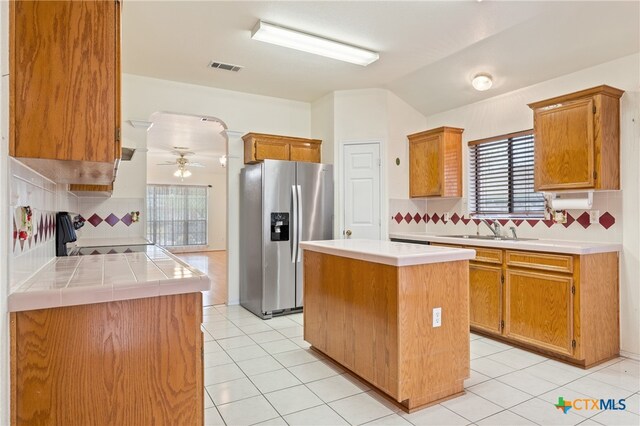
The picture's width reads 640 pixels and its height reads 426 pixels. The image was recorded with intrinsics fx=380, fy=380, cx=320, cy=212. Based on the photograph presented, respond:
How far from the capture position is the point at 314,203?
15.2ft

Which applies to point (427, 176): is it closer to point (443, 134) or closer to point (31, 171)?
point (443, 134)

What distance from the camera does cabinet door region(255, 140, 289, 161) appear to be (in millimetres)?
4672

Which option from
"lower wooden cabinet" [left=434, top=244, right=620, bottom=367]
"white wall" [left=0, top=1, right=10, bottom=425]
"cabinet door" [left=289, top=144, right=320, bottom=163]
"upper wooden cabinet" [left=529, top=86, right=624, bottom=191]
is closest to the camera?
"white wall" [left=0, top=1, right=10, bottom=425]

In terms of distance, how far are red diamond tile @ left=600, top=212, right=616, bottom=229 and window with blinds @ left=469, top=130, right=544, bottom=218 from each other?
0.57 m

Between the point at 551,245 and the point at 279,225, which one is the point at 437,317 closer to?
the point at 551,245

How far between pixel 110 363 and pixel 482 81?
393 centimetres

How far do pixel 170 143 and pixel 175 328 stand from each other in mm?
6956

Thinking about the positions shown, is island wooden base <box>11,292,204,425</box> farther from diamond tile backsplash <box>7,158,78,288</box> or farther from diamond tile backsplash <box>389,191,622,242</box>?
diamond tile backsplash <box>389,191,622,242</box>

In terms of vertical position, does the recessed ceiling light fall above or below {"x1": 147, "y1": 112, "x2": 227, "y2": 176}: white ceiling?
below

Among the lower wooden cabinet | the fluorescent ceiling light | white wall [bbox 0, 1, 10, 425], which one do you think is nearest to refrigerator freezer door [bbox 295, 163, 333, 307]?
the fluorescent ceiling light

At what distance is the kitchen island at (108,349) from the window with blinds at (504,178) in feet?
11.7

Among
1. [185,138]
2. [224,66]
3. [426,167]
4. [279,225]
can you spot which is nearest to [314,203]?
[279,225]

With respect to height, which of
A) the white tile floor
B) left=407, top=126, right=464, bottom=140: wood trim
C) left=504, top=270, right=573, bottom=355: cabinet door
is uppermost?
left=407, top=126, right=464, bottom=140: wood trim

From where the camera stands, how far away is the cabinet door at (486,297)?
3.40 metres
